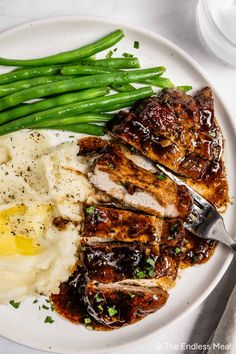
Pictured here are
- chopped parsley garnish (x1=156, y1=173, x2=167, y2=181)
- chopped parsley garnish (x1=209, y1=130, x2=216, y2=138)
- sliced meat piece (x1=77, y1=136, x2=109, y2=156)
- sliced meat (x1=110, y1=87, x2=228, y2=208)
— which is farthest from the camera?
chopped parsley garnish (x1=209, y1=130, x2=216, y2=138)

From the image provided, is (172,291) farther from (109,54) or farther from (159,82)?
(109,54)

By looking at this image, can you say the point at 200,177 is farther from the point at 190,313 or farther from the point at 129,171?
the point at 190,313

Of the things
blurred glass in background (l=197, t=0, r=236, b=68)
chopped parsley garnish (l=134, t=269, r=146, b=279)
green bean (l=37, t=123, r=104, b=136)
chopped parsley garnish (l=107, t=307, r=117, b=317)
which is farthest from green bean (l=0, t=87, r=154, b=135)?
chopped parsley garnish (l=107, t=307, r=117, b=317)

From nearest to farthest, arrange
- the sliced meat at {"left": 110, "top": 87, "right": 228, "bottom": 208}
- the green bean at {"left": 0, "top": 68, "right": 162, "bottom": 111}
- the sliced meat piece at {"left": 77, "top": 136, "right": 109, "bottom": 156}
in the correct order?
the green bean at {"left": 0, "top": 68, "right": 162, "bottom": 111}
the sliced meat at {"left": 110, "top": 87, "right": 228, "bottom": 208}
the sliced meat piece at {"left": 77, "top": 136, "right": 109, "bottom": 156}

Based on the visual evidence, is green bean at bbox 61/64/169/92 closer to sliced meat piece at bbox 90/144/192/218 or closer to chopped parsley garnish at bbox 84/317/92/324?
sliced meat piece at bbox 90/144/192/218

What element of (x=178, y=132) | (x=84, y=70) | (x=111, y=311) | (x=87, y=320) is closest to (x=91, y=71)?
(x=84, y=70)

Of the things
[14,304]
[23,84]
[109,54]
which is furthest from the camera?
[109,54]

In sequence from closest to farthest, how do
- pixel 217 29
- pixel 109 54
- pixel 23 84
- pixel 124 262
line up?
pixel 23 84, pixel 124 262, pixel 109 54, pixel 217 29
